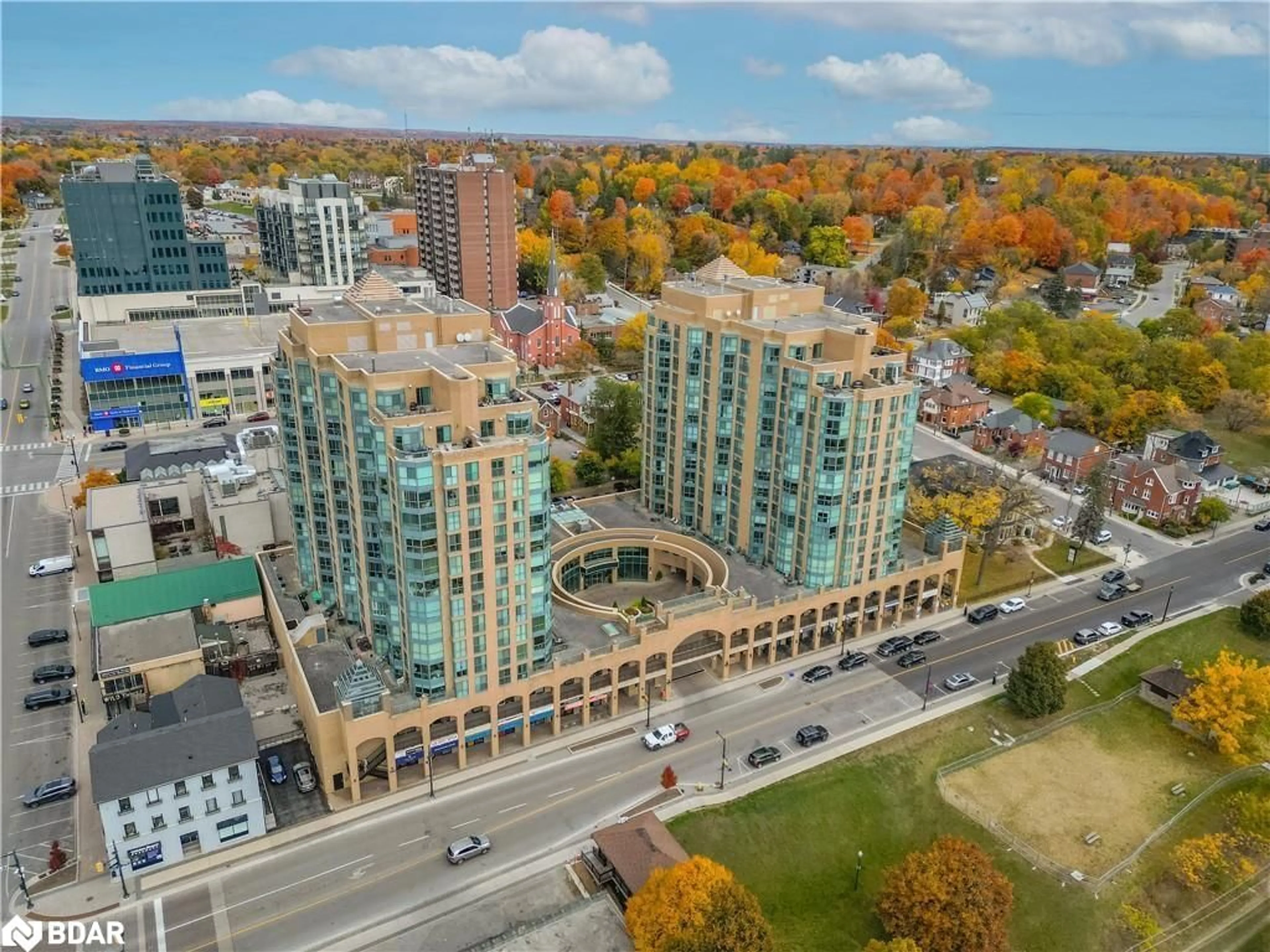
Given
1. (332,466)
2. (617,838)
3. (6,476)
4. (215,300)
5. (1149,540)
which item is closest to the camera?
(617,838)

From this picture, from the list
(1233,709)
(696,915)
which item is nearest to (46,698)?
(696,915)

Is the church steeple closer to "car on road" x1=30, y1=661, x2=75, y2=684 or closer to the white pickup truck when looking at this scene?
"car on road" x1=30, y1=661, x2=75, y2=684

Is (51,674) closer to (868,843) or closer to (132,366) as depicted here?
(132,366)

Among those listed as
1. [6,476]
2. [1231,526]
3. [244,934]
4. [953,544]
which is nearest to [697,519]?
[953,544]

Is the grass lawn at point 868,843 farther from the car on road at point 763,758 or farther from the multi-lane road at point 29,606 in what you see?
the multi-lane road at point 29,606

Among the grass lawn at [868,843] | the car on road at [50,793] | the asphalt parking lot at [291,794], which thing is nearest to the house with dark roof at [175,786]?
the asphalt parking lot at [291,794]

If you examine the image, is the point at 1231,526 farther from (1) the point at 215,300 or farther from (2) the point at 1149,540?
(1) the point at 215,300
